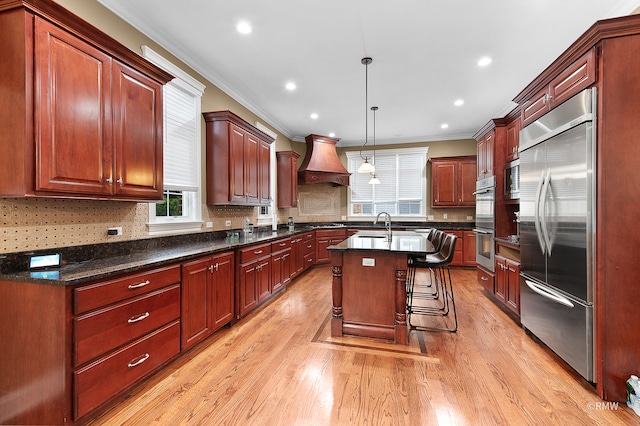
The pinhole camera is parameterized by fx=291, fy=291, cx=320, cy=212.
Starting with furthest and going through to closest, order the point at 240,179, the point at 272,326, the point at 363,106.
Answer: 1. the point at 363,106
2. the point at 240,179
3. the point at 272,326

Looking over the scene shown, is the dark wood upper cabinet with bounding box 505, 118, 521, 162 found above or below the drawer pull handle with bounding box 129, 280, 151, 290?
above

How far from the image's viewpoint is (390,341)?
287cm

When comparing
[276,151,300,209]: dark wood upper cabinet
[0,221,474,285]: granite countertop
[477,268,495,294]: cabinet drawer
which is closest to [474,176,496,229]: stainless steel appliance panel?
[477,268,495,294]: cabinet drawer

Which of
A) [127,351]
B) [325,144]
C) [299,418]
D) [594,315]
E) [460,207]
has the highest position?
[325,144]

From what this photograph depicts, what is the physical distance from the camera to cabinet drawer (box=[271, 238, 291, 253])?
4196 millimetres

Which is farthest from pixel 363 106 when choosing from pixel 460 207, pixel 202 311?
pixel 202 311

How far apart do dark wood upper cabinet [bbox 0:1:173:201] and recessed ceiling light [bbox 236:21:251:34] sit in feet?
3.11

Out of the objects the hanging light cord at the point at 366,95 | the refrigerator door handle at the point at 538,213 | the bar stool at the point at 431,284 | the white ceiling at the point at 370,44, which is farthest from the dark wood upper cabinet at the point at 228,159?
the refrigerator door handle at the point at 538,213

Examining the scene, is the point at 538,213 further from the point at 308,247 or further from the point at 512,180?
the point at 308,247

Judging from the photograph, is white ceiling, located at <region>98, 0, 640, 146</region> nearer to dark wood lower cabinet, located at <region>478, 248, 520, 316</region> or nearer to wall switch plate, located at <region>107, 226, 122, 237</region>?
wall switch plate, located at <region>107, 226, 122, 237</region>

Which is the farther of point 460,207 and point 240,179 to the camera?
point 460,207

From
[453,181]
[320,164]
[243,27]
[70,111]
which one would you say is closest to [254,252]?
[70,111]

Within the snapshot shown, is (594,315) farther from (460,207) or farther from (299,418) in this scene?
(460,207)

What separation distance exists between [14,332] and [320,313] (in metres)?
2.72
